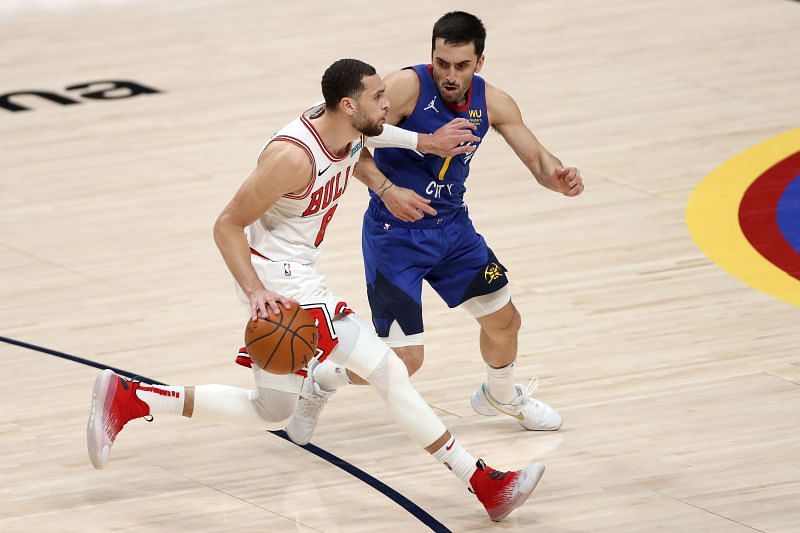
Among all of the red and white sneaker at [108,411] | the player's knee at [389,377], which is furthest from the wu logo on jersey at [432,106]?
the red and white sneaker at [108,411]

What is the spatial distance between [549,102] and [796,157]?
2.16m

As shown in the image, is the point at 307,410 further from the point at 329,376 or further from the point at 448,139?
the point at 448,139

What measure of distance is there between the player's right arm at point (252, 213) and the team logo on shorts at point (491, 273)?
1192 millimetres

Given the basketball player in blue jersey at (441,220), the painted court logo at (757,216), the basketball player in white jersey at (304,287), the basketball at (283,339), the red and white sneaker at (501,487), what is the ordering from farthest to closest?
the painted court logo at (757,216)
the basketball player in blue jersey at (441,220)
the red and white sneaker at (501,487)
the basketball player in white jersey at (304,287)
the basketball at (283,339)

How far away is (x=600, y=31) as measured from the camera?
13352mm

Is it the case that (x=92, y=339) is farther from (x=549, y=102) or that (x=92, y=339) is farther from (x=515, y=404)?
(x=549, y=102)

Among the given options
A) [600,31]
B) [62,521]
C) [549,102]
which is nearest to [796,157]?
[549,102]

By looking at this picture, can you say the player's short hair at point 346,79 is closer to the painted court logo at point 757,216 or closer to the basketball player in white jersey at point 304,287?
the basketball player in white jersey at point 304,287

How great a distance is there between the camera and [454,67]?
5.98 meters

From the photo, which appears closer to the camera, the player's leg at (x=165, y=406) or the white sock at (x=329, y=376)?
the player's leg at (x=165, y=406)

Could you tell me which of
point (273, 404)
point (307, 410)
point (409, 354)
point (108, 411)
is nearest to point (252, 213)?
point (273, 404)

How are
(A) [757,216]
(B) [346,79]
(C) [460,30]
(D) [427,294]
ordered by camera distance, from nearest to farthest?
(B) [346,79], (C) [460,30], (D) [427,294], (A) [757,216]

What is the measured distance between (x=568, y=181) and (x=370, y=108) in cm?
106

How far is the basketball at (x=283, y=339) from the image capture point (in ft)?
17.3
